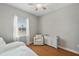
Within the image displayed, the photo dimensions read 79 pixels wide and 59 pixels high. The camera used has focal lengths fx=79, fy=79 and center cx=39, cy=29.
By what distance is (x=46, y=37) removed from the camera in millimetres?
1440

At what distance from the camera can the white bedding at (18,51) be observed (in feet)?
4.00

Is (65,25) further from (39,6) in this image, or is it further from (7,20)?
(7,20)

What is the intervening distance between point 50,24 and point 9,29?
27.7 inches

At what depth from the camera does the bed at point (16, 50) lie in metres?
1.23

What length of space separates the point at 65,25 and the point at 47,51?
540mm

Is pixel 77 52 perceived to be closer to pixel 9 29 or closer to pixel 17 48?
pixel 17 48

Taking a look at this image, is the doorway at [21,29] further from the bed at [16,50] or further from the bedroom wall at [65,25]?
the bedroom wall at [65,25]

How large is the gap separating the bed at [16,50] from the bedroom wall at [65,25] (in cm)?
41

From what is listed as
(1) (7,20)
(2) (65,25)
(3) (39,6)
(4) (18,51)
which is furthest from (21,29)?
(2) (65,25)

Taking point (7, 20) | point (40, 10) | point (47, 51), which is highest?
point (40, 10)

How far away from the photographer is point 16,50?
1327 millimetres

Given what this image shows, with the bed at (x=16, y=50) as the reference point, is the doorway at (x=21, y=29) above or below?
above

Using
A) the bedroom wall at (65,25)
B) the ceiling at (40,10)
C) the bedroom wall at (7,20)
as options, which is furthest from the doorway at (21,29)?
the bedroom wall at (65,25)

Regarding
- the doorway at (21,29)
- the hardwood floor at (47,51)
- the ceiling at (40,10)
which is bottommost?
the hardwood floor at (47,51)
